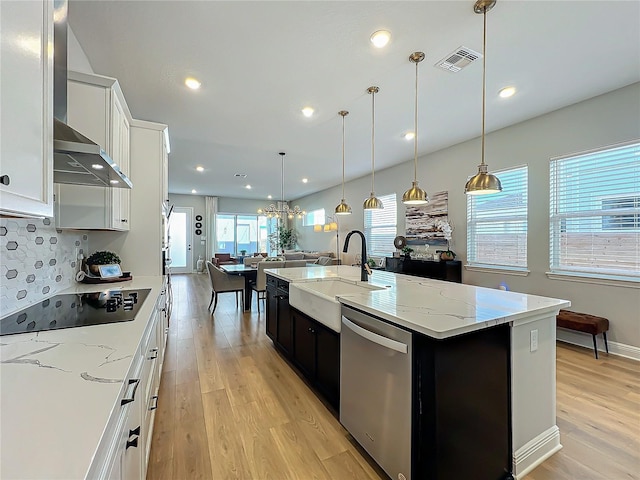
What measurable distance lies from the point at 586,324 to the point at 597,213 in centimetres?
131

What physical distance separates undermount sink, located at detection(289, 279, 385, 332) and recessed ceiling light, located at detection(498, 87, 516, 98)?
2.73 m

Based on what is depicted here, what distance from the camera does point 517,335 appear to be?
1.58 m

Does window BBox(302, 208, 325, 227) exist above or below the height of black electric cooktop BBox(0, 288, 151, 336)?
above

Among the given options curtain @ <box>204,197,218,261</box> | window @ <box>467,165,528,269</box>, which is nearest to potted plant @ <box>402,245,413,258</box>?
window @ <box>467,165,528,269</box>

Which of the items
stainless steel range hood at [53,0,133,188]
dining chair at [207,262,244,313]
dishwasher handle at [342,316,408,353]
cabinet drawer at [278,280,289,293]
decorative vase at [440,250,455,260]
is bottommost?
dining chair at [207,262,244,313]

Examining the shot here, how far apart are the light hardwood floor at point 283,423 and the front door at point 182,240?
782 cm

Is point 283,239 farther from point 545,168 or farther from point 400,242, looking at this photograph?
point 545,168

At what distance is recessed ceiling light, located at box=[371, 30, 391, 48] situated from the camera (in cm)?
226

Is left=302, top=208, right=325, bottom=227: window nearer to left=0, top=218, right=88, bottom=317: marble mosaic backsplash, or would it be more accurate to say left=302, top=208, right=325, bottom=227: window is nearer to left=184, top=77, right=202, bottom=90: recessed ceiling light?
left=184, top=77, right=202, bottom=90: recessed ceiling light

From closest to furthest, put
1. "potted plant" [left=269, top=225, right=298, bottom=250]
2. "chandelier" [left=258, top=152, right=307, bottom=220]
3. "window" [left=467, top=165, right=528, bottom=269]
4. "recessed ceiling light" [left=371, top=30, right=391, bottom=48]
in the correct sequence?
"recessed ceiling light" [left=371, top=30, right=391, bottom=48]
"window" [left=467, top=165, right=528, bottom=269]
"chandelier" [left=258, top=152, right=307, bottom=220]
"potted plant" [left=269, top=225, right=298, bottom=250]

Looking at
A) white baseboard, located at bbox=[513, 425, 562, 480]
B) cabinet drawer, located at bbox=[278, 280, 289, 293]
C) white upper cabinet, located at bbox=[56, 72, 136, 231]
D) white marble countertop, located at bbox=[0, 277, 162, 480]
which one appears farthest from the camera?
cabinet drawer, located at bbox=[278, 280, 289, 293]

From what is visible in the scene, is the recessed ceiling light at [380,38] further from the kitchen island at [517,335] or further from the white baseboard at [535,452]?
the white baseboard at [535,452]

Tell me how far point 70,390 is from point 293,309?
201 cm

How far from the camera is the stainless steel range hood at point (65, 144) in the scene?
4.14ft
